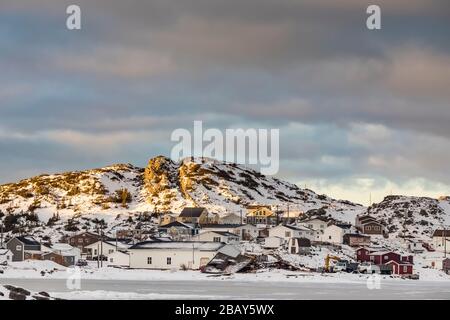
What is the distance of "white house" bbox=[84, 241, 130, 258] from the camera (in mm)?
121675

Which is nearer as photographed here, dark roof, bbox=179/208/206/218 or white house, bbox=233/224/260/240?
white house, bbox=233/224/260/240

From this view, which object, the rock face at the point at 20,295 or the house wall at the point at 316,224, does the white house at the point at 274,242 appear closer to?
the house wall at the point at 316,224

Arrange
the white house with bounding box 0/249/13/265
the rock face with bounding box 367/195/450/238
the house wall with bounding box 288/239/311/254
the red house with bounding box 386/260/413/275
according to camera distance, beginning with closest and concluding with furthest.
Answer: the red house with bounding box 386/260/413/275 → the white house with bounding box 0/249/13/265 → the house wall with bounding box 288/239/311/254 → the rock face with bounding box 367/195/450/238

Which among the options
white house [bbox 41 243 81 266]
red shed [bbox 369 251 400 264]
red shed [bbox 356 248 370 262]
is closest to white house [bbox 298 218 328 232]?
red shed [bbox 356 248 370 262]

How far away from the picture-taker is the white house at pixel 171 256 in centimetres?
10256

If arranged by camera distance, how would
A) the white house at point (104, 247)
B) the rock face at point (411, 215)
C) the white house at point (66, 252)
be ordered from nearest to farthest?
the white house at point (66, 252), the white house at point (104, 247), the rock face at point (411, 215)

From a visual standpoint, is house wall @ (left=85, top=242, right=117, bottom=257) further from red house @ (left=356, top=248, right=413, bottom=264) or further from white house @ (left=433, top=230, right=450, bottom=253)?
white house @ (left=433, top=230, right=450, bottom=253)

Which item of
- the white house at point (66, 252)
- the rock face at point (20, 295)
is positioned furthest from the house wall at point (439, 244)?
the rock face at point (20, 295)

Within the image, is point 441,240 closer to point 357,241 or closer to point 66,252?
point 357,241

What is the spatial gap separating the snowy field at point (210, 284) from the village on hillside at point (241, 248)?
4.76 metres

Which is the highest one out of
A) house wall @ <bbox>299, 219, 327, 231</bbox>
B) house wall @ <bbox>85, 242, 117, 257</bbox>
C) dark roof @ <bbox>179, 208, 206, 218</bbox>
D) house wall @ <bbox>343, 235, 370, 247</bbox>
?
dark roof @ <bbox>179, 208, 206, 218</bbox>

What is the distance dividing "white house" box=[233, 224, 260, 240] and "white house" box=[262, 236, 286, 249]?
399 inches
